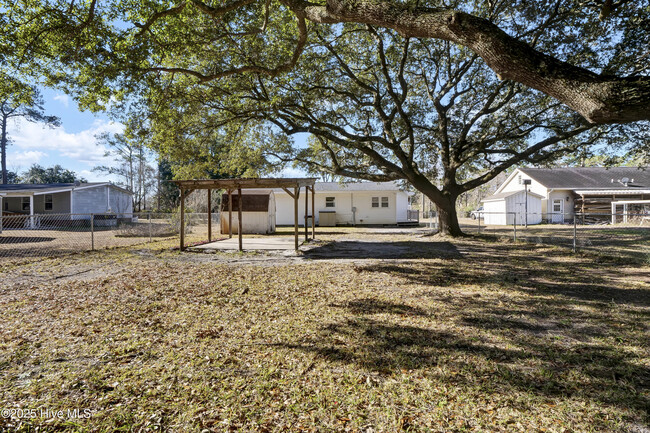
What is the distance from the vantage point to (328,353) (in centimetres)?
343

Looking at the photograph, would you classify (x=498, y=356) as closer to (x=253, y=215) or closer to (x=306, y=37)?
(x=306, y=37)

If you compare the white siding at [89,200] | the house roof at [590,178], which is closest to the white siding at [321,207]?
the white siding at [89,200]

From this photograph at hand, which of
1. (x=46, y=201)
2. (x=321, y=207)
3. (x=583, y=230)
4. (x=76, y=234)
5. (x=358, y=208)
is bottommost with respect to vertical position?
(x=583, y=230)

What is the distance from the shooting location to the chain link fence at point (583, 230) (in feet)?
36.9

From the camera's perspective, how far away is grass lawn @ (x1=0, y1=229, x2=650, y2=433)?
2.39 meters

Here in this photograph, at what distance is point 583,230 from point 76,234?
3172cm

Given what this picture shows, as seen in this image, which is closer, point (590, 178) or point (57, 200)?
point (57, 200)

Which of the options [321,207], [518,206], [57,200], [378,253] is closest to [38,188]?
[57,200]

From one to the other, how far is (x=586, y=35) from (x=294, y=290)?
1300cm

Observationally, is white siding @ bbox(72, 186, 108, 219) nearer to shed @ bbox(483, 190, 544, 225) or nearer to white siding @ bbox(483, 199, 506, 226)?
shed @ bbox(483, 190, 544, 225)

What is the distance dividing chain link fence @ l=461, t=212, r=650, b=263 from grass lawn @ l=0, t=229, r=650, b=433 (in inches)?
204

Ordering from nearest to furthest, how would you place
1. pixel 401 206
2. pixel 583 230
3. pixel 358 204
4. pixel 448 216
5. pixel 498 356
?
pixel 498 356
pixel 448 216
pixel 583 230
pixel 358 204
pixel 401 206

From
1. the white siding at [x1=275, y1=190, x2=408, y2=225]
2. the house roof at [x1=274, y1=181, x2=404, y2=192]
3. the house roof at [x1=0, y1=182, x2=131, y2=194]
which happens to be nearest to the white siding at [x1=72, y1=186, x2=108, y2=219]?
the house roof at [x1=0, y1=182, x2=131, y2=194]

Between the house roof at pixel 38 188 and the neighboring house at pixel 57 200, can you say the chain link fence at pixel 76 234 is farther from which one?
the house roof at pixel 38 188
